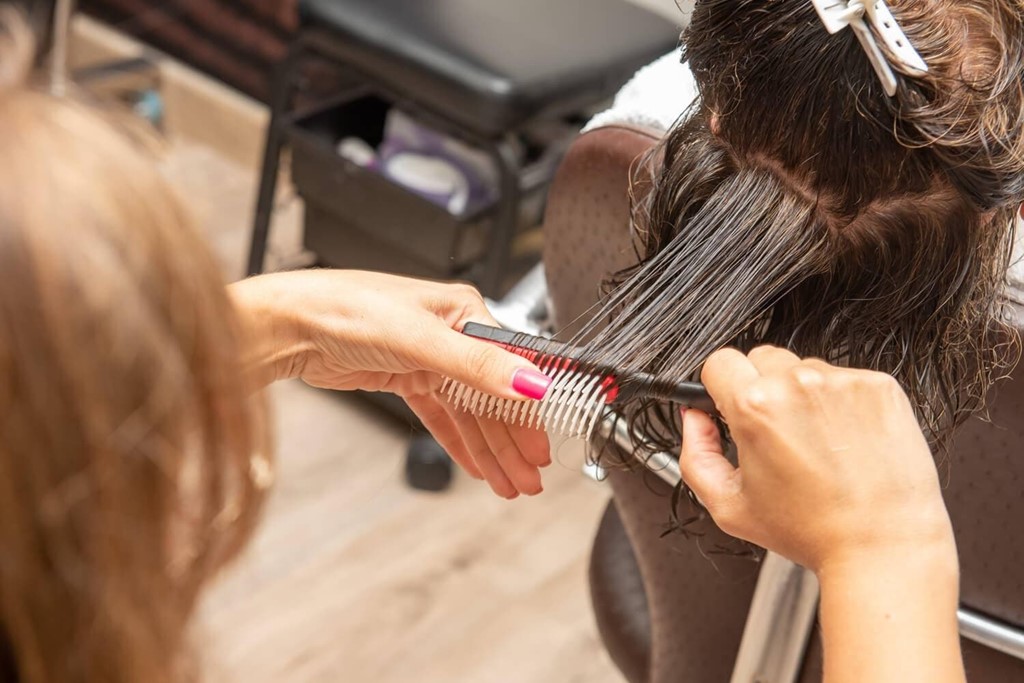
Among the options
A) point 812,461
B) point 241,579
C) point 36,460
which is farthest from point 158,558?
point 241,579

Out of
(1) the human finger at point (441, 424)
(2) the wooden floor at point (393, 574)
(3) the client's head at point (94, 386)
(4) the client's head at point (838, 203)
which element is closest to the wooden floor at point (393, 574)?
(2) the wooden floor at point (393, 574)

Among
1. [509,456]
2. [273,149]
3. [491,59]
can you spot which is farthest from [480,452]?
[273,149]

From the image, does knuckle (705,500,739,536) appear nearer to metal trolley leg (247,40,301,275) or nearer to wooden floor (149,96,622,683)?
wooden floor (149,96,622,683)

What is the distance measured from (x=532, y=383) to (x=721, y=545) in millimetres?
221

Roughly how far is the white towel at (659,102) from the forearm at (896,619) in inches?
8.4

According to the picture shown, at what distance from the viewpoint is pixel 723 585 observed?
2.81 ft

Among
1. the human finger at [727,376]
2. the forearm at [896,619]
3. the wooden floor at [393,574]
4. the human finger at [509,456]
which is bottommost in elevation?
the wooden floor at [393,574]

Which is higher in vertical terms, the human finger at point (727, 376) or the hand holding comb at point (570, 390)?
the human finger at point (727, 376)

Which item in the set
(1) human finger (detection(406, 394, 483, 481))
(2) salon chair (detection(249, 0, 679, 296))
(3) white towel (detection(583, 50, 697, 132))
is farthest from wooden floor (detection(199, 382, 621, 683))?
(3) white towel (detection(583, 50, 697, 132))

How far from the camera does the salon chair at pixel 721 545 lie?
0.71m

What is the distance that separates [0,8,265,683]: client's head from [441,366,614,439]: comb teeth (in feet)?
1.06

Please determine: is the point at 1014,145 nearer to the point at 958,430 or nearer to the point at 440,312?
the point at 958,430

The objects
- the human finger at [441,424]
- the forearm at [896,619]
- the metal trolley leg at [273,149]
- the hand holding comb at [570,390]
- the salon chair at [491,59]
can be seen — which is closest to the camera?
the forearm at [896,619]

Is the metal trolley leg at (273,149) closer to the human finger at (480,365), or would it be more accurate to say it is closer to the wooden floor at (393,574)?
the wooden floor at (393,574)
